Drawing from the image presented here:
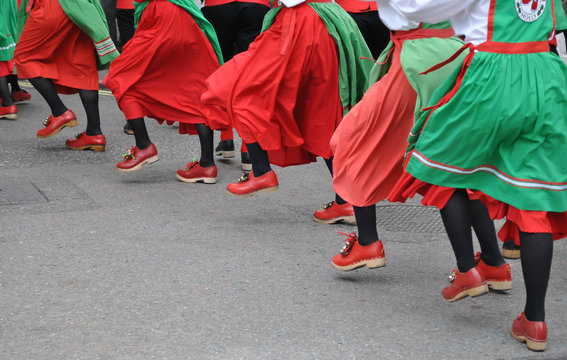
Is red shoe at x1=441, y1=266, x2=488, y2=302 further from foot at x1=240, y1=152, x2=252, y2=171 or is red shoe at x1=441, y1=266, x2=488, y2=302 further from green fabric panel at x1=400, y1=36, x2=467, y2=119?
foot at x1=240, y1=152, x2=252, y2=171

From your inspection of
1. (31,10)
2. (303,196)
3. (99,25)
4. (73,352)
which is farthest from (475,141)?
(31,10)

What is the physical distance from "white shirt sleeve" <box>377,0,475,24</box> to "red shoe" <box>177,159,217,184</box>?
2.89 m

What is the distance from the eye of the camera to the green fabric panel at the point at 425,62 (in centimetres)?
380

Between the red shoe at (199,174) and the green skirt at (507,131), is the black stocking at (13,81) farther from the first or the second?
the green skirt at (507,131)

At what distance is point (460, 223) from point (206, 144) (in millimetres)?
3064

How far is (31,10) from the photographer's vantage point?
7.17 metres

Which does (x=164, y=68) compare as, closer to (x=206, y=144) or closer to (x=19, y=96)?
(x=206, y=144)

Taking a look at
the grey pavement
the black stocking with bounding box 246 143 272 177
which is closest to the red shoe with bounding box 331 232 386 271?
the grey pavement

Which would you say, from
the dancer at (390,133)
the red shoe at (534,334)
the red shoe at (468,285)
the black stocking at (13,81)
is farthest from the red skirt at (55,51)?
the red shoe at (534,334)

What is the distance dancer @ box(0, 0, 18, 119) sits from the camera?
28.1 feet

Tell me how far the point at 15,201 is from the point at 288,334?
280 centimetres

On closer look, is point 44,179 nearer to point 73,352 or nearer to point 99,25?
point 99,25

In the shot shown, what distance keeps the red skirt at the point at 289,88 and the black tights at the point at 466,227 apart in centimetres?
153

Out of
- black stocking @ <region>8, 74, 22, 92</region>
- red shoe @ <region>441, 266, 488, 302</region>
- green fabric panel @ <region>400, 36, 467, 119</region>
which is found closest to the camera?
red shoe @ <region>441, 266, 488, 302</region>
